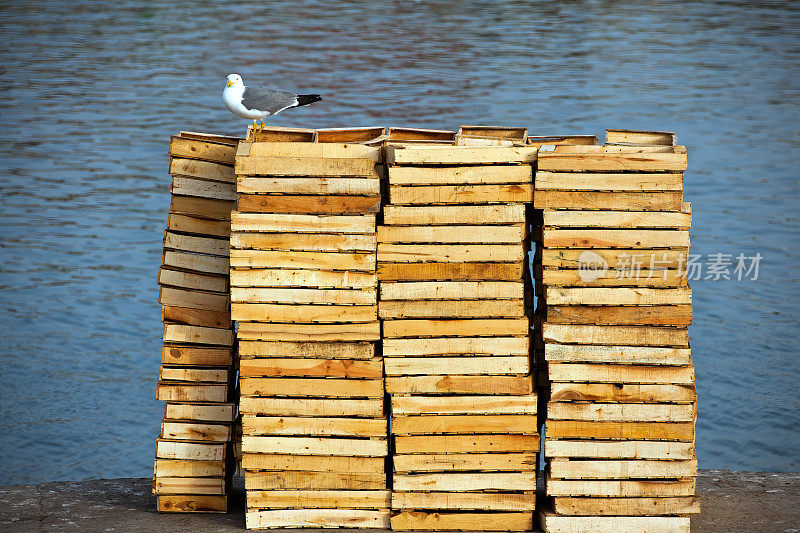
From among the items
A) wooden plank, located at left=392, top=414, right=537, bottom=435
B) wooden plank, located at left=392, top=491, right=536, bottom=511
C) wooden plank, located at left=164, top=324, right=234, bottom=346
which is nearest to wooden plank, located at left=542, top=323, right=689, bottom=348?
wooden plank, located at left=392, top=414, right=537, bottom=435

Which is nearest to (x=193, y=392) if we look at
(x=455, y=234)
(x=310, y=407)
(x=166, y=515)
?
(x=166, y=515)

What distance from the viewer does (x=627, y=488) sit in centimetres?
708

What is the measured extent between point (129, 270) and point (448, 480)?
10.6 m

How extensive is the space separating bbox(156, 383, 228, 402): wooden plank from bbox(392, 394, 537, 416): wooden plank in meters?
1.49

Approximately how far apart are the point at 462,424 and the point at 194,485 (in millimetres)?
2207

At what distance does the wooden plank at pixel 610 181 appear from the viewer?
23.0ft

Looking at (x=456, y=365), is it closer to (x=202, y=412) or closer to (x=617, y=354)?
(x=617, y=354)

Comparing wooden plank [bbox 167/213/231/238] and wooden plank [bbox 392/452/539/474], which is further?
wooden plank [bbox 167/213/231/238]

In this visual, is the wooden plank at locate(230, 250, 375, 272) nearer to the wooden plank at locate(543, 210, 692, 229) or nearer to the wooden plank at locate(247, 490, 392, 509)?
the wooden plank at locate(543, 210, 692, 229)

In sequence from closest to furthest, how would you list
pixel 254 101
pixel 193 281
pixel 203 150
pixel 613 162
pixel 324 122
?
pixel 613 162, pixel 203 150, pixel 193 281, pixel 254 101, pixel 324 122

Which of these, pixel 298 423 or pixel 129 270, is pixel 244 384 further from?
pixel 129 270

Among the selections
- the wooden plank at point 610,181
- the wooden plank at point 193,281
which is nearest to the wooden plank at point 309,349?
the wooden plank at point 193,281

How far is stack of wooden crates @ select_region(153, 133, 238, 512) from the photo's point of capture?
7.76 m

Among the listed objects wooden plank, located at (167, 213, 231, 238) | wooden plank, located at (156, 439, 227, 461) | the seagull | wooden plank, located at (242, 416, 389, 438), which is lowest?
wooden plank, located at (156, 439, 227, 461)
